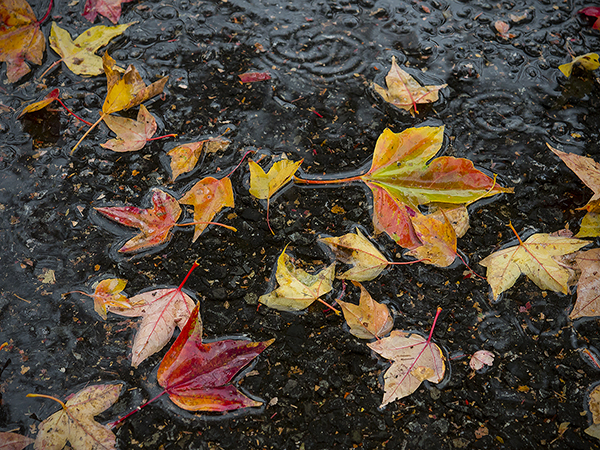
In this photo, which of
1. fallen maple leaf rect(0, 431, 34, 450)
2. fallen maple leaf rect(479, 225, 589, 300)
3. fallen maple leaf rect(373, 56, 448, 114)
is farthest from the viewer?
fallen maple leaf rect(373, 56, 448, 114)

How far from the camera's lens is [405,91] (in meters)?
1.52

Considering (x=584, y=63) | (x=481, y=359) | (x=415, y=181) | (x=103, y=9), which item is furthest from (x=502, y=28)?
(x=103, y=9)

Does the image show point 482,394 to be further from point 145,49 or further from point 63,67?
point 63,67

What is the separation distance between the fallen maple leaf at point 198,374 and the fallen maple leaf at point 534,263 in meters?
0.77

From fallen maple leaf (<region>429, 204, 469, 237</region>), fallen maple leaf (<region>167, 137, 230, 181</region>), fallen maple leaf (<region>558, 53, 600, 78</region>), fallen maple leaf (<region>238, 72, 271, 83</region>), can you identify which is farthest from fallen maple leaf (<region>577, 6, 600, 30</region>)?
fallen maple leaf (<region>167, 137, 230, 181</region>)

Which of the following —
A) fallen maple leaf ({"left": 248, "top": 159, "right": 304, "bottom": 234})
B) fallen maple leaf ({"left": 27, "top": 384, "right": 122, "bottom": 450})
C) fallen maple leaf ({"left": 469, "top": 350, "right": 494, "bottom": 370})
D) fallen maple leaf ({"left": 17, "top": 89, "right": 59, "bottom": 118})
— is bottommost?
fallen maple leaf ({"left": 27, "top": 384, "right": 122, "bottom": 450})

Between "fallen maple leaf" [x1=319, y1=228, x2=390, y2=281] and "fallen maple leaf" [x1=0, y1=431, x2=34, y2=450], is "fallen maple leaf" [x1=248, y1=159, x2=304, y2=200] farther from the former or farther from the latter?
"fallen maple leaf" [x1=0, y1=431, x2=34, y2=450]

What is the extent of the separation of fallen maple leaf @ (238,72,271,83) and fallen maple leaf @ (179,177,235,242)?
18.4 inches

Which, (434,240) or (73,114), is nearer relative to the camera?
(434,240)

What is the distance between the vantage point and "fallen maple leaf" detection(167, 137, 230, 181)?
1372mm

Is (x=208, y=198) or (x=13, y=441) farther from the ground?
(x=208, y=198)

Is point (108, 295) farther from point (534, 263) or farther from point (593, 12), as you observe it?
point (593, 12)

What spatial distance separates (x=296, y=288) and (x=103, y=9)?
1427 millimetres

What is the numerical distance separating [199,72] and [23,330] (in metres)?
1.05
